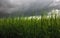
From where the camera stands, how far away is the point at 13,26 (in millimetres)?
3738

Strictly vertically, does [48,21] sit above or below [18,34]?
above

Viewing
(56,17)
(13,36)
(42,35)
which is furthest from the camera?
(56,17)

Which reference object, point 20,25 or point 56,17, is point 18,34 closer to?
point 20,25

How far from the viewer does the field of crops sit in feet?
11.1

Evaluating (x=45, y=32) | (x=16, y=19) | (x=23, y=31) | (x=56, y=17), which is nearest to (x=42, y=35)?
(x=45, y=32)

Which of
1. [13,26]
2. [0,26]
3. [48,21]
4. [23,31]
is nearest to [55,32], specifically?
[48,21]

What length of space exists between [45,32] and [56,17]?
57cm

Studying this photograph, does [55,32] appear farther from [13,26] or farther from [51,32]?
[13,26]

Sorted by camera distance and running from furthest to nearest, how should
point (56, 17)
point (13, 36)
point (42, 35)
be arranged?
point (56, 17) → point (13, 36) → point (42, 35)

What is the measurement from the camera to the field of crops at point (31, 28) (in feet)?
11.1

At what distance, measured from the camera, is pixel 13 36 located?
3.53m

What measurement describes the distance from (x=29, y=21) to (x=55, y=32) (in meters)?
0.71

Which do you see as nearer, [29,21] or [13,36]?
[13,36]

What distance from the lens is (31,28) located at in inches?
140
